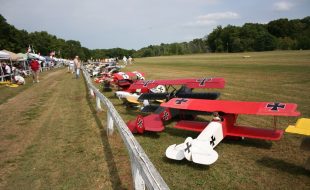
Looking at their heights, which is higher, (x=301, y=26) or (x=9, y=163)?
(x=301, y=26)

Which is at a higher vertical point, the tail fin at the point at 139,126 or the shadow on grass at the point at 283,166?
the tail fin at the point at 139,126

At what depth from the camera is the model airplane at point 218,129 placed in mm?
6082

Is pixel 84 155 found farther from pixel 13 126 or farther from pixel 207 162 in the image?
pixel 13 126

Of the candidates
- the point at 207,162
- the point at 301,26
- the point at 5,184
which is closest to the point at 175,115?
the point at 207,162

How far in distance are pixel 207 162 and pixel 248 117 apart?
5086mm

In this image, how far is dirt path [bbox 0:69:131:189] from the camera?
20.2 ft

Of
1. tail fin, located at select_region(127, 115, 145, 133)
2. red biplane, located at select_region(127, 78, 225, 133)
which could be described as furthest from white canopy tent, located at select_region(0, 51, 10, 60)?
tail fin, located at select_region(127, 115, 145, 133)

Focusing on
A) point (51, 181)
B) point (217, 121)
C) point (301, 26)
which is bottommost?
point (51, 181)

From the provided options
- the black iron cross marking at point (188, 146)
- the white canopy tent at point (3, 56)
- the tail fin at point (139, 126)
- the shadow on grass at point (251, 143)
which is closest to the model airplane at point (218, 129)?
the black iron cross marking at point (188, 146)

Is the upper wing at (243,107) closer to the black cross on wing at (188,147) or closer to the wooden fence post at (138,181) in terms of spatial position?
the black cross on wing at (188,147)

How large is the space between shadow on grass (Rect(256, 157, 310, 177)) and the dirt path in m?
3.13

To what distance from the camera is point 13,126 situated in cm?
1074

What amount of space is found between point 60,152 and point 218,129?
173 inches

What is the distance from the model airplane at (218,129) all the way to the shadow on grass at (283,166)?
642 millimetres
